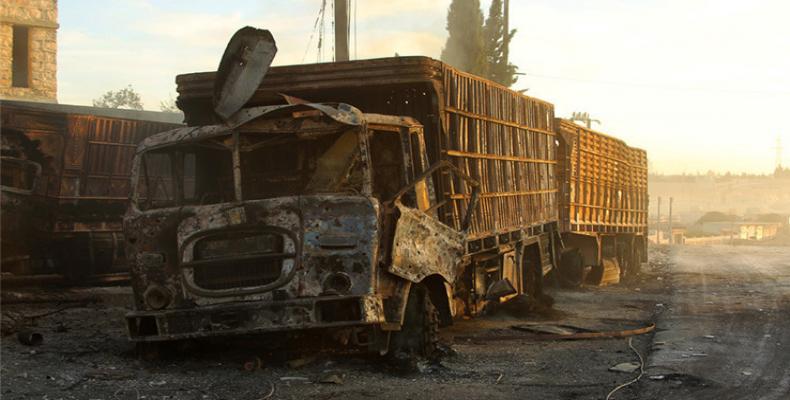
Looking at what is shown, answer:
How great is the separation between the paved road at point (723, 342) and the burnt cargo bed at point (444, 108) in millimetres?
2419

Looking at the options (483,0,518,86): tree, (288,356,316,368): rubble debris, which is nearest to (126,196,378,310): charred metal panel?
(288,356,316,368): rubble debris

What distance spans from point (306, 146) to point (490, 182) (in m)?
3.88

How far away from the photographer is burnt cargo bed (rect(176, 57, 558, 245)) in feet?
28.7

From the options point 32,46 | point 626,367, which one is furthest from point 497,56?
point 626,367

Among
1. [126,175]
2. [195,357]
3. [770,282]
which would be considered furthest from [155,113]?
[195,357]

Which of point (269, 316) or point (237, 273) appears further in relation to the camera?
point (237, 273)

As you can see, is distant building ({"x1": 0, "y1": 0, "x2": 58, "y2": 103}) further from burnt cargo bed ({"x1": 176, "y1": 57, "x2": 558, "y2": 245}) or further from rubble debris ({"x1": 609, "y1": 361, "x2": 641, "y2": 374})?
rubble debris ({"x1": 609, "y1": 361, "x2": 641, "y2": 374})

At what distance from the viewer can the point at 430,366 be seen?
7469mm

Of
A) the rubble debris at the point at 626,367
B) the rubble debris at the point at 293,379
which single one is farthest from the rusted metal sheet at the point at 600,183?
the rubble debris at the point at 293,379

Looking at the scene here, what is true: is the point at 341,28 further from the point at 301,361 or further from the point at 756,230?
the point at 756,230

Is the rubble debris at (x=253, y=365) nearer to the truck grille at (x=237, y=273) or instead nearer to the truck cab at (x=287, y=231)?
the truck cab at (x=287, y=231)

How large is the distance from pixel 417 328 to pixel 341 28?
11.0 meters

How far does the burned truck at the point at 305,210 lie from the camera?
21.9 feet

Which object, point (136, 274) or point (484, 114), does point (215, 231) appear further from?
point (484, 114)
